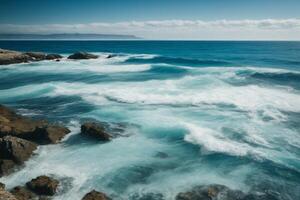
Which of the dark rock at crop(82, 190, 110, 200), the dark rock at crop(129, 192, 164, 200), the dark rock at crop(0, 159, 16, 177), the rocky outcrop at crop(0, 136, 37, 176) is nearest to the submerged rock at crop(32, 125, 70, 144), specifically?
the rocky outcrop at crop(0, 136, 37, 176)

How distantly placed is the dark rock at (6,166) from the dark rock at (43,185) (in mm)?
1925

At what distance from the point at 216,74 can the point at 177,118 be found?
2417 cm

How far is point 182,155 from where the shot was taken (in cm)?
1623

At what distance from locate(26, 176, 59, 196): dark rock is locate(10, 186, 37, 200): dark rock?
0.22 metres

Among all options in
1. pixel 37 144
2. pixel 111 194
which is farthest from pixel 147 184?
pixel 37 144

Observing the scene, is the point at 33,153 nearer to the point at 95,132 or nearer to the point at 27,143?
the point at 27,143

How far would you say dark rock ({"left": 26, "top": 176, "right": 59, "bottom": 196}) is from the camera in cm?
1226

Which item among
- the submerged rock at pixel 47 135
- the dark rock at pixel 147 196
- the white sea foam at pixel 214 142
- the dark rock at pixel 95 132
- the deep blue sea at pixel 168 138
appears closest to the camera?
the dark rock at pixel 147 196

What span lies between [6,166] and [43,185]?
3010 millimetres

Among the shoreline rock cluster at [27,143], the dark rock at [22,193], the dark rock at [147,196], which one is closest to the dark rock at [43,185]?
the shoreline rock cluster at [27,143]

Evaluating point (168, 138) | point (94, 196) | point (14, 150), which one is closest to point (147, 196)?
point (94, 196)

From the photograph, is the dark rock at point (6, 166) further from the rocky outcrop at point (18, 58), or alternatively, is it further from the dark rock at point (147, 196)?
the rocky outcrop at point (18, 58)

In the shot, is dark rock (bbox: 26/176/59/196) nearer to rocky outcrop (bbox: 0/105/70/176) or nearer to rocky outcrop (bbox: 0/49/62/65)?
rocky outcrop (bbox: 0/105/70/176)

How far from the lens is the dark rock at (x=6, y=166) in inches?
550
